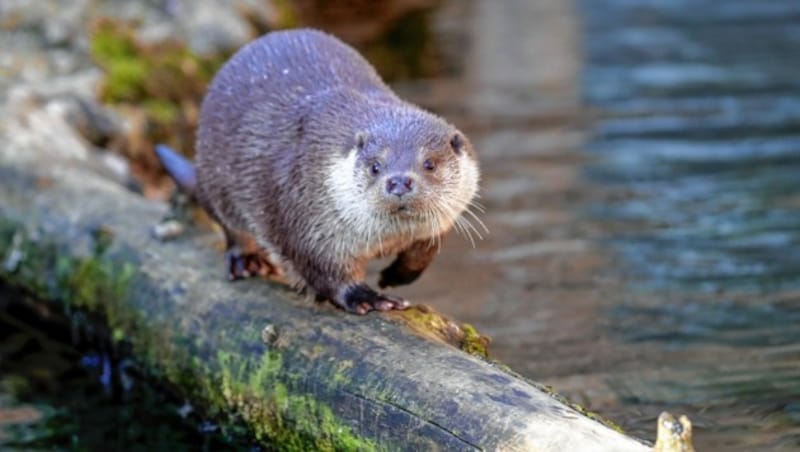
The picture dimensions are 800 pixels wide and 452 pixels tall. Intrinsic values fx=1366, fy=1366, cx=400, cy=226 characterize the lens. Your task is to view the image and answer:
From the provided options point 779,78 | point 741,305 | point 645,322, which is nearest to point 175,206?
point 645,322

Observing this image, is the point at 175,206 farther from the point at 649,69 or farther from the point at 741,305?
the point at 649,69

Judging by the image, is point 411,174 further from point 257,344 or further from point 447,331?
point 257,344

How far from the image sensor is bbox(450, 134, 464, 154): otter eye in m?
4.23

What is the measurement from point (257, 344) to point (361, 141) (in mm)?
737

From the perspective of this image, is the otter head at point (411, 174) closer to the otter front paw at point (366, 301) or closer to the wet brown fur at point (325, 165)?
the wet brown fur at point (325, 165)

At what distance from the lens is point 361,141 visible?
416 centimetres

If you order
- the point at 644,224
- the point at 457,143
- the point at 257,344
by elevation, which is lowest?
the point at 257,344

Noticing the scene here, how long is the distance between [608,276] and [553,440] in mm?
3056

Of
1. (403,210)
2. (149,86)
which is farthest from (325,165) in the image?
(149,86)

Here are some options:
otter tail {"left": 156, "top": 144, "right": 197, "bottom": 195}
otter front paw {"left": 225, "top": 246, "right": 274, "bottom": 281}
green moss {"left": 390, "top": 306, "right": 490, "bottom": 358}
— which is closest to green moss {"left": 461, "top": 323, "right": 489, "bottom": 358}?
green moss {"left": 390, "top": 306, "right": 490, "bottom": 358}

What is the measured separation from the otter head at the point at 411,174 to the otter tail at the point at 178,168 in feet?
4.17

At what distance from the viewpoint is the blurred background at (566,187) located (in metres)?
4.91

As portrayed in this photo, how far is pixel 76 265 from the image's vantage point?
5.45 meters

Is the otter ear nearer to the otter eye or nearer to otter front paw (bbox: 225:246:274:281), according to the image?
the otter eye
